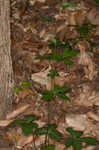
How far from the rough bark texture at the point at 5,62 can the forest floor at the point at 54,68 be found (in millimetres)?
71

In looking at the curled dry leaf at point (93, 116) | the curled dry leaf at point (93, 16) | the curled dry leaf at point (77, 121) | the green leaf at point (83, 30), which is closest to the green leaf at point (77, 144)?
the curled dry leaf at point (77, 121)

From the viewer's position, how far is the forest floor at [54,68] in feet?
6.07

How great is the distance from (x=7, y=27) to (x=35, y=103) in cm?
71

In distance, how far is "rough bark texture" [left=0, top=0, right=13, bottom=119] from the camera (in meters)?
1.81

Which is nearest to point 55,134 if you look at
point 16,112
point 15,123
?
point 15,123

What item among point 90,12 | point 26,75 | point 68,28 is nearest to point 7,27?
point 26,75

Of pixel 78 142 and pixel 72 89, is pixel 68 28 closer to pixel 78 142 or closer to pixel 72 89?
pixel 72 89

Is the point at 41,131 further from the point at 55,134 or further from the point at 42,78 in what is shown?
the point at 42,78

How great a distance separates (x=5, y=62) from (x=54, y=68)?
56 centimetres

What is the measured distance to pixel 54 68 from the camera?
228 centimetres

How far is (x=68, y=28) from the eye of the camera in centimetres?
258

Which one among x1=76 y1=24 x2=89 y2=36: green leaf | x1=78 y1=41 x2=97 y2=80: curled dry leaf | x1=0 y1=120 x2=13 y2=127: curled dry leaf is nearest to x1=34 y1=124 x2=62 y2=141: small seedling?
x1=0 y1=120 x2=13 y2=127: curled dry leaf

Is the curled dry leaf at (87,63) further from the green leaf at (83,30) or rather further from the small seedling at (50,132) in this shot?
the small seedling at (50,132)

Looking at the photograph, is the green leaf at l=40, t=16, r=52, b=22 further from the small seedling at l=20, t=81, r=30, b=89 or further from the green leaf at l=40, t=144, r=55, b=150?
the green leaf at l=40, t=144, r=55, b=150
